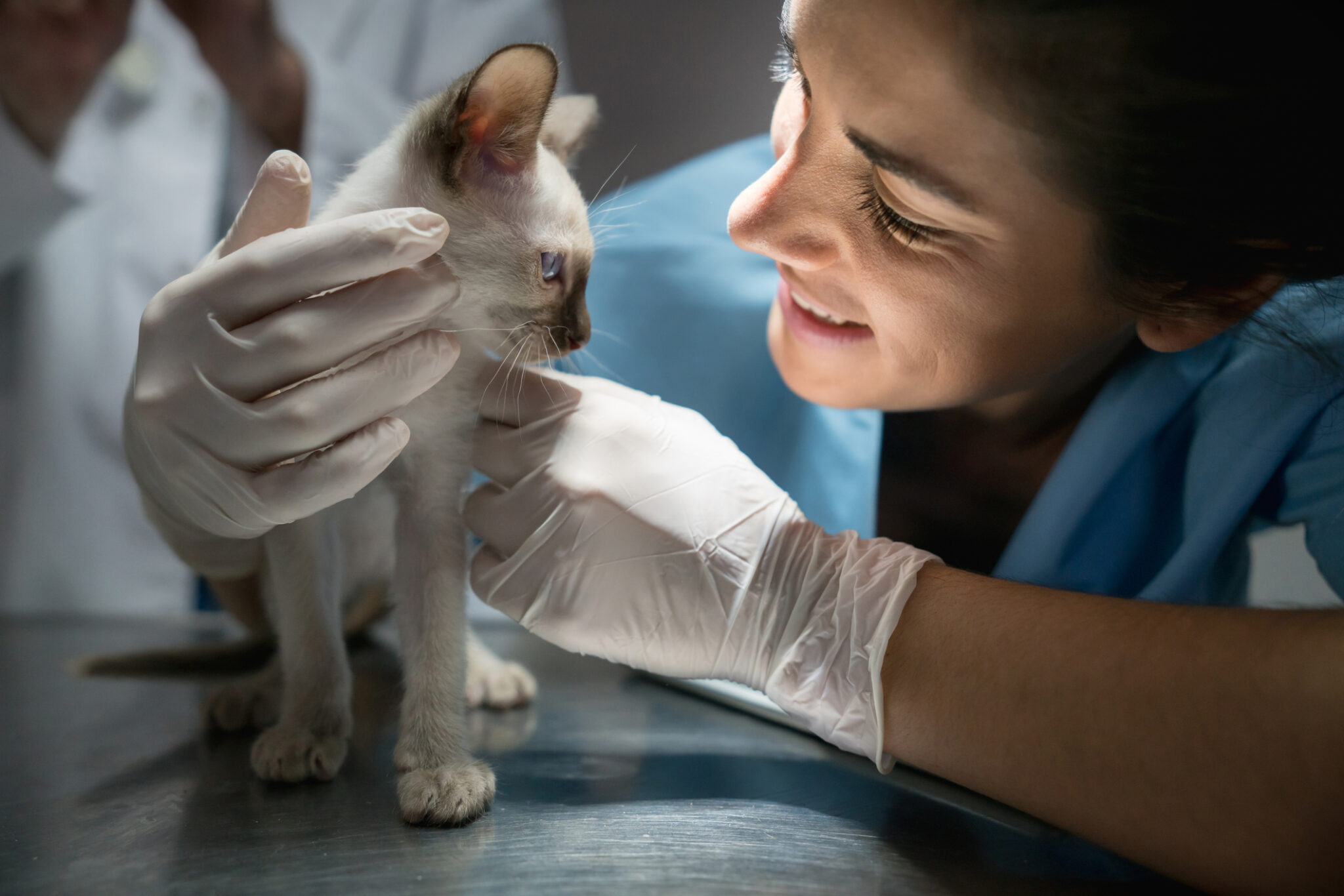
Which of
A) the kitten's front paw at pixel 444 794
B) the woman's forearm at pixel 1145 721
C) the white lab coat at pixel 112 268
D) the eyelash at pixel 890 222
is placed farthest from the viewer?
the white lab coat at pixel 112 268

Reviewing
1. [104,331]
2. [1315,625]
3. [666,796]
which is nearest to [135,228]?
[104,331]

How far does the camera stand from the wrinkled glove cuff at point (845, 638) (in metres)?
0.81

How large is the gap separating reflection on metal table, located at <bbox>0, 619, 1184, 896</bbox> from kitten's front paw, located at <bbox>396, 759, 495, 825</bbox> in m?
0.02

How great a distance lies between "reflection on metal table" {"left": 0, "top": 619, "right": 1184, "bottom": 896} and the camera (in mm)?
637

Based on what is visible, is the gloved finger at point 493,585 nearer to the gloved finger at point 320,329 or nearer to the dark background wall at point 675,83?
the gloved finger at point 320,329

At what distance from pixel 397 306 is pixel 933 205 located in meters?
0.52

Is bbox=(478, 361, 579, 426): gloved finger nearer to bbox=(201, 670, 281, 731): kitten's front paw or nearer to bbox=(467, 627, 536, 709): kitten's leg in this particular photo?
bbox=(467, 627, 536, 709): kitten's leg

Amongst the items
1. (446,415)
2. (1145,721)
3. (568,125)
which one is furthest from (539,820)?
(568,125)

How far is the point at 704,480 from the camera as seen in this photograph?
3.01 feet

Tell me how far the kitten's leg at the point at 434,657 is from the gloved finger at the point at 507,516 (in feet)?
0.07

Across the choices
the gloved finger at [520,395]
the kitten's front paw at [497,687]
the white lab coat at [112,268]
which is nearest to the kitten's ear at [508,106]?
the gloved finger at [520,395]

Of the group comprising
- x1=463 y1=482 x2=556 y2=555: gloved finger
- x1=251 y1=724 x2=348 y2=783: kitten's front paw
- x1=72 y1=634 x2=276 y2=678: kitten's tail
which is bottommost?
x1=72 y1=634 x2=276 y2=678: kitten's tail

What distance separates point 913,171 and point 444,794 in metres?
0.72

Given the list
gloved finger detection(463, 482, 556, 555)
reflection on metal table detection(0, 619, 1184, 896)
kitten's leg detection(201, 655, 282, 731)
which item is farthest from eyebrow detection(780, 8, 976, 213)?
kitten's leg detection(201, 655, 282, 731)
